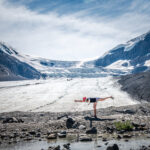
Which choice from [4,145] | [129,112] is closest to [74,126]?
[4,145]

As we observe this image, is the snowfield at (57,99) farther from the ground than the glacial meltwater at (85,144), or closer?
farther from the ground

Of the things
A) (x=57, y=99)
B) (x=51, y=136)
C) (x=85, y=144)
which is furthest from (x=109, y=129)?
(x=57, y=99)

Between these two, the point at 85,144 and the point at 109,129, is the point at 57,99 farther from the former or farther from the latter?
the point at 85,144

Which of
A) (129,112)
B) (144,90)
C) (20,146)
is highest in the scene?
(144,90)

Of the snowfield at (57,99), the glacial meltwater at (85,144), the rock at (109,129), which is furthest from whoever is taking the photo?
the snowfield at (57,99)

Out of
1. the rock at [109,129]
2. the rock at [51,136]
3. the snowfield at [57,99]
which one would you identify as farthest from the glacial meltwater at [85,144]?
the snowfield at [57,99]

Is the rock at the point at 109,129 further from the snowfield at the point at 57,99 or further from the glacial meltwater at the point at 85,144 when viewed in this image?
the snowfield at the point at 57,99

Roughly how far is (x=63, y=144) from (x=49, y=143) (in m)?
1.05

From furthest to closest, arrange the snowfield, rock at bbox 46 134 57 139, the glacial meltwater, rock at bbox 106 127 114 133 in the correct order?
the snowfield
rock at bbox 106 127 114 133
rock at bbox 46 134 57 139
the glacial meltwater

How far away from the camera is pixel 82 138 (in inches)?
658

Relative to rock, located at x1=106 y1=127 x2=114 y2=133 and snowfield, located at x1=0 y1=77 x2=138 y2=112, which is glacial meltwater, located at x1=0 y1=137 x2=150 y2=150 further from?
snowfield, located at x1=0 y1=77 x2=138 y2=112

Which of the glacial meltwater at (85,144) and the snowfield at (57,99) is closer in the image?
the glacial meltwater at (85,144)

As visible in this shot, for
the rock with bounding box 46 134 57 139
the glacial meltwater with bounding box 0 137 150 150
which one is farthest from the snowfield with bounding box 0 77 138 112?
the glacial meltwater with bounding box 0 137 150 150

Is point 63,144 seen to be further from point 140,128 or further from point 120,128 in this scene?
point 140,128
